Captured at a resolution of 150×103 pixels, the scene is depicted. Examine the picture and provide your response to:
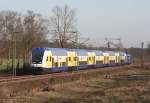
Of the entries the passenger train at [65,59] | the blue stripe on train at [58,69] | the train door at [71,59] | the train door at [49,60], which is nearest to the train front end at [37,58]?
the passenger train at [65,59]

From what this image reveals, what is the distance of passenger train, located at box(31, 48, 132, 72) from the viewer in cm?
5041

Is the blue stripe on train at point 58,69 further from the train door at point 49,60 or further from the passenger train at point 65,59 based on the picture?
the train door at point 49,60

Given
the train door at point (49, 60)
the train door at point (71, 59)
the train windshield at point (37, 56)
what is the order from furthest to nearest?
the train door at point (71, 59)
the train door at point (49, 60)
the train windshield at point (37, 56)

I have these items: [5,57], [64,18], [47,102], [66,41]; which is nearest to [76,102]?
[47,102]

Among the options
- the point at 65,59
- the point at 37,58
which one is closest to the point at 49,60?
the point at 37,58

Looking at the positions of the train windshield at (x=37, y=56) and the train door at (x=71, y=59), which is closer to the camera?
the train windshield at (x=37, y=56)

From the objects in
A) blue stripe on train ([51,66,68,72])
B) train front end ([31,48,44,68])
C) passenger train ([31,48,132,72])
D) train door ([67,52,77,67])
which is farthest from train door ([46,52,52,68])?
train door ([67,52,77,67])

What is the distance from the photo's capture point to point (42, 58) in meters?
50.0

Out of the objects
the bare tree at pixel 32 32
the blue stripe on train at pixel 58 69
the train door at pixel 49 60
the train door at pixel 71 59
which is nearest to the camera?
the train door at pixel 49 60

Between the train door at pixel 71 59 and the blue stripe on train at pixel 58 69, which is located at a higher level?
the train door at pixel 71 59

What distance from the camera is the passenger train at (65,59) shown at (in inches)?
1984

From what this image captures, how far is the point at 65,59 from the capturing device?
56.8 m

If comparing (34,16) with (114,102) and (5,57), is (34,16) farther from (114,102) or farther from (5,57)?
(114,102)

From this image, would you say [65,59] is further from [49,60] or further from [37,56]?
[37,56]
